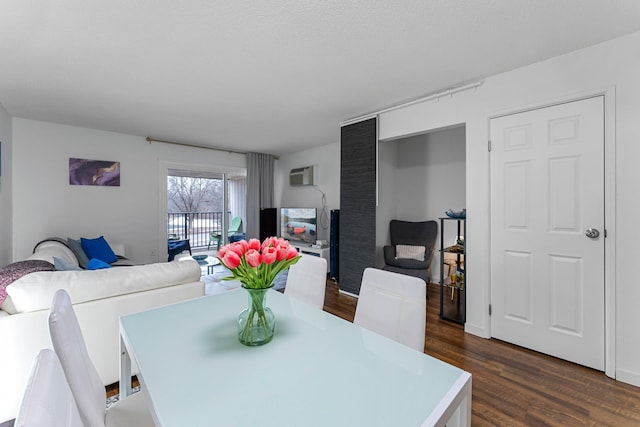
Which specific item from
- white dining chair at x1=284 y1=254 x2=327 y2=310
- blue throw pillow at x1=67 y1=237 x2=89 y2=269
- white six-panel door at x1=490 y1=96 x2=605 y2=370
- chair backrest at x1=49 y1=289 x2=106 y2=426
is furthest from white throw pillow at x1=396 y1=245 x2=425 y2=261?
blue throw pillow at x1=67 y1=237 x2=89 y2=269

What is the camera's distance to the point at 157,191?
16.2ft

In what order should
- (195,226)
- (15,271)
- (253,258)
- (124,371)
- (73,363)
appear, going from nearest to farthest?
(73,363) → (253,258) → (124,371) → (15,271) → (195,226)

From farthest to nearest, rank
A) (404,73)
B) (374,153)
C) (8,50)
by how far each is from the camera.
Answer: (374,153)
(404,73)
(8,50)

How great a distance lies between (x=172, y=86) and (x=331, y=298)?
2.98 m

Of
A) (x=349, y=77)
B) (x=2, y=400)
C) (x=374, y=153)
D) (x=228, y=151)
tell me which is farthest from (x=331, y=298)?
(x=228, y=151)

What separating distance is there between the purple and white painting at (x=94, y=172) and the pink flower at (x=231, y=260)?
4.50 meters

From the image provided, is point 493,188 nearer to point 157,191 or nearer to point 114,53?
point 114,53

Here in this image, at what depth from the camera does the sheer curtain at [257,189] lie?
5.92 meters

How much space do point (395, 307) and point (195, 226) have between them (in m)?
5.65

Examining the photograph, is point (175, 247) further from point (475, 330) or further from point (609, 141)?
point (609, 141)

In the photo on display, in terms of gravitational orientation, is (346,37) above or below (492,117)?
above

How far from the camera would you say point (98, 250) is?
3850mm

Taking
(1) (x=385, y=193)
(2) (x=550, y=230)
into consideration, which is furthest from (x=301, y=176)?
(2) (x=550, y=230)

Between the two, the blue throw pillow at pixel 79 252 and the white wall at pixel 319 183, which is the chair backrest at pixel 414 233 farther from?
the blue throw pillow at pixel 79 252
